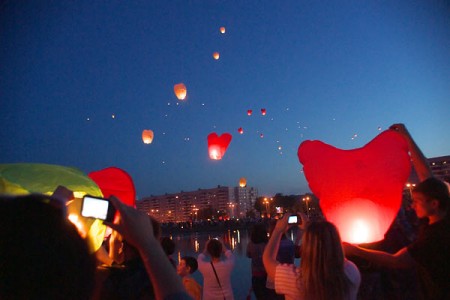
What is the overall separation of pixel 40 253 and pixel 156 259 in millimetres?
446

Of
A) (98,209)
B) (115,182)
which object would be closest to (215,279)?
(115,182)

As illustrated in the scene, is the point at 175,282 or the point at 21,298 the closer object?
the point at 21,298

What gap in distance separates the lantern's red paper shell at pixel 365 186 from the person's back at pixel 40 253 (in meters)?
2.76

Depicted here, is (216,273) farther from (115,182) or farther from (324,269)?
(324,269)

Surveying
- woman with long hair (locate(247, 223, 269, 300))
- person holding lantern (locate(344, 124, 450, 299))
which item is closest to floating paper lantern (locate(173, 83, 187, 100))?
woman with long hair (locate(247, 223, 269, 300))

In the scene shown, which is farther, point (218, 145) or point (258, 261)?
Answer: point (218, 145)

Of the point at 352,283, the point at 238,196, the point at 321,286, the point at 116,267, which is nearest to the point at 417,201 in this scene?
the point at 352,283

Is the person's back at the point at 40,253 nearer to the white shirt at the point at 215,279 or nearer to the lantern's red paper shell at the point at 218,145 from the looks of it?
the white shirt at the point at 215,279

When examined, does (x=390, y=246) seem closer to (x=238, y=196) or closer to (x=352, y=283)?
(x=352, y=283)

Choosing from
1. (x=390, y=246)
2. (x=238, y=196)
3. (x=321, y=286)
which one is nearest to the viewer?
(x=321, y=286)

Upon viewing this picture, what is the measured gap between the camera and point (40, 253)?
31.8 inches

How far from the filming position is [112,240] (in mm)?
2670

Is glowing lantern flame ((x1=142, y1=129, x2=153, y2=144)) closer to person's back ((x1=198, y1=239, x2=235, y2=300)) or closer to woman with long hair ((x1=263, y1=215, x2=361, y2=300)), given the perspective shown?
person's back ((x1=198, y1=239, x2=235, y2=300))

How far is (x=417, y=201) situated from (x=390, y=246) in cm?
98
